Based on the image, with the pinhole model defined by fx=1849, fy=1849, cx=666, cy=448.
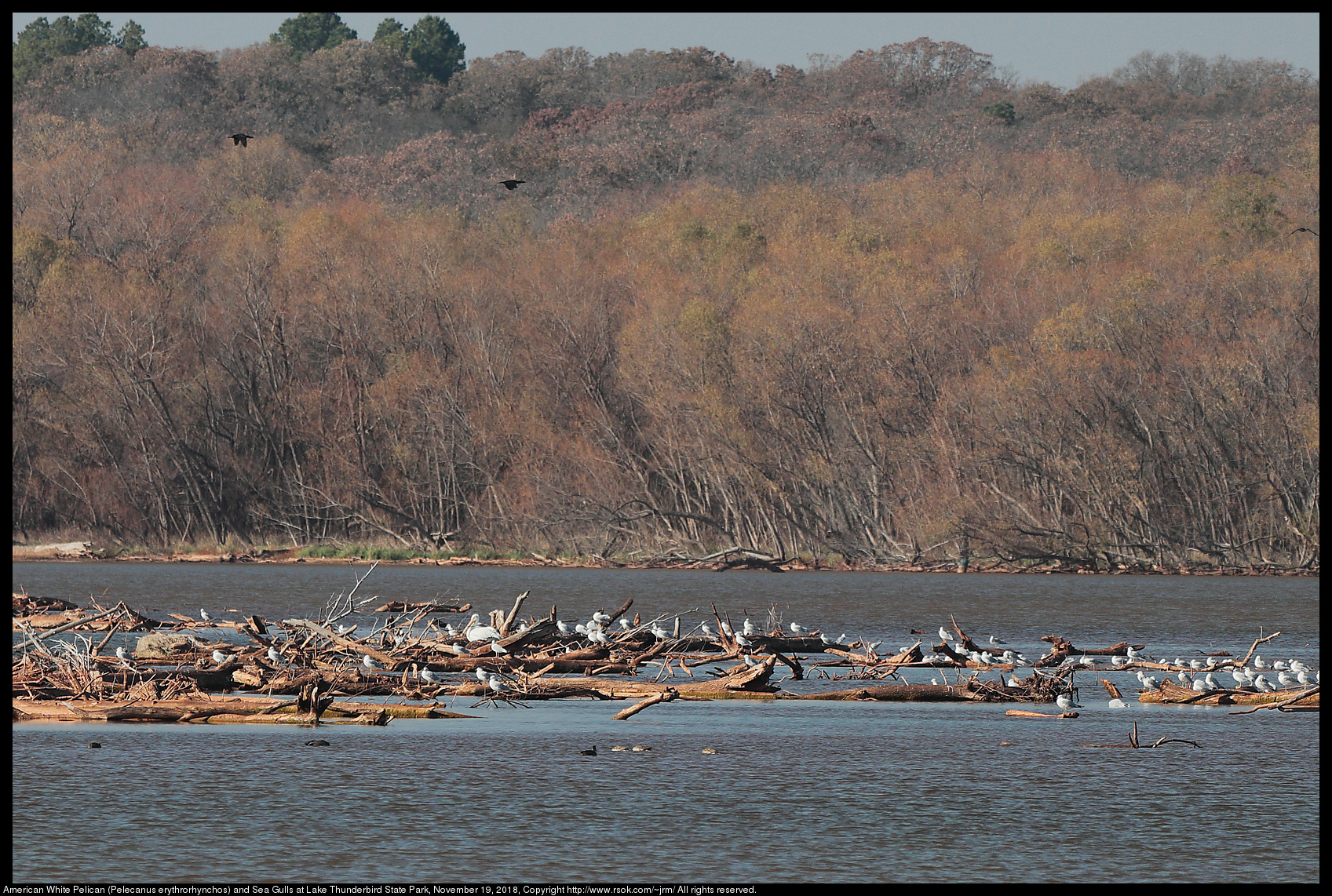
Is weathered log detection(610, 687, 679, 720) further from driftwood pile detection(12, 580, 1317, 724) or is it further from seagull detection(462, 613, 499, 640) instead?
seagull detection(462, 613, 499, 640)

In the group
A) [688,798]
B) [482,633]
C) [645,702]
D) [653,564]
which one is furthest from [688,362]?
[688,798]

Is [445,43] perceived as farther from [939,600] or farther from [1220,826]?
[1220,826]

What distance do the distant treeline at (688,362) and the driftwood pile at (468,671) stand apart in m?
31.4

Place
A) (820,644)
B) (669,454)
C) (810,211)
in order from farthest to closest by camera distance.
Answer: (810,211) → (669,454) → (820,644)

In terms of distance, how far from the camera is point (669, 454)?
61.8 metres

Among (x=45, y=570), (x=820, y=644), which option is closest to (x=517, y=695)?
(x=820, y=644)

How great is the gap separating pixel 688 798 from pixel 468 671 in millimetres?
8285

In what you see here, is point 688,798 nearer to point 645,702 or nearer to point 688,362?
point 645,702

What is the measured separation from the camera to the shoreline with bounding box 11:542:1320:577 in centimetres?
5531

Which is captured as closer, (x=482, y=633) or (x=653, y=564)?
(x=482, y=633)

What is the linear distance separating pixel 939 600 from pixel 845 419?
61.6ft

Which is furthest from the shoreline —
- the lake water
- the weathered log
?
the weathered log

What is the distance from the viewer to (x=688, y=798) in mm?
14109

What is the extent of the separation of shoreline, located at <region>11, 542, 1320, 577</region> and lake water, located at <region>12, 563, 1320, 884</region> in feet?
111
